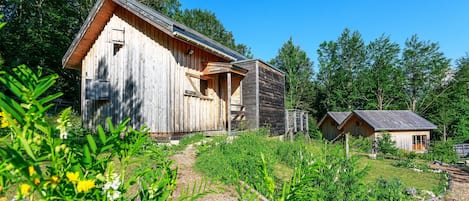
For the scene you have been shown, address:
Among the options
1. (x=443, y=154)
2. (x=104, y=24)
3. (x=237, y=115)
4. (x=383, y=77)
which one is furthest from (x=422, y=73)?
(x=104, y=24)

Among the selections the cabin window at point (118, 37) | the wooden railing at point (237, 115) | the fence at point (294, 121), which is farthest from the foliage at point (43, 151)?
the fence at point (294, 121)

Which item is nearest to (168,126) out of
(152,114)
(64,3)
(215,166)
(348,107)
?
(152,114)

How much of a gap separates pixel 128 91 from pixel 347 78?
131 feet

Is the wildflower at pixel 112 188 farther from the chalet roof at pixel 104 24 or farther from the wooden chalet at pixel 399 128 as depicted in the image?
the wooden chalet at pixel 399 128

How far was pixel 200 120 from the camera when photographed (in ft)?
35.5

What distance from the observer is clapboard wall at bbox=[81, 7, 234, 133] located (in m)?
9.66

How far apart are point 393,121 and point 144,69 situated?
25871 mm

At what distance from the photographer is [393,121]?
87.1 feet

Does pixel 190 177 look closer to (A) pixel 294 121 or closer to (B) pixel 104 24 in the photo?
(B) pixel 104 24

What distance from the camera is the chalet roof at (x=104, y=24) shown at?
9.14 metres

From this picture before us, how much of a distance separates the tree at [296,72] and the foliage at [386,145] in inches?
766

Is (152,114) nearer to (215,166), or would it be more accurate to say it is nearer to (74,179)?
(215,166)

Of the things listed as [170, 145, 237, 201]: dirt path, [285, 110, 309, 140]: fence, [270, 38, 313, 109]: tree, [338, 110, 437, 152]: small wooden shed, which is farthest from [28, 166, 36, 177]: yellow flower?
[270, 38, 313, 109]: tree

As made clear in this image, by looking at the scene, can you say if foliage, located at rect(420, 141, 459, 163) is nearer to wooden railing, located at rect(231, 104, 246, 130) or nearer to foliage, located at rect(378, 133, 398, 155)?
foliage, located at rect(378, 133, 398, 155)
